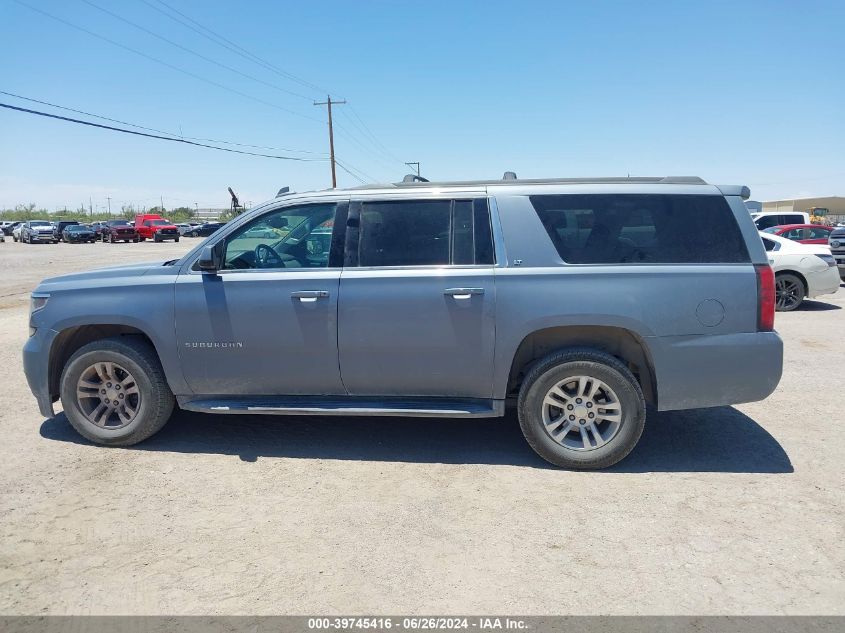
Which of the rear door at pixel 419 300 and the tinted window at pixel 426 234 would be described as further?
the tinted window at pixel 426 234

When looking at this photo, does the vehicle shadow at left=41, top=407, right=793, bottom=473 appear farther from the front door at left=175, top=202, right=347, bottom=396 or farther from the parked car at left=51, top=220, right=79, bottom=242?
the parked car at left=51, top=220, right=79, bottom=242

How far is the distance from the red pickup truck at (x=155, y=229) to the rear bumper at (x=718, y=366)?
45.8 m

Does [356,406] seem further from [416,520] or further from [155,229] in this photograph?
[155,229]

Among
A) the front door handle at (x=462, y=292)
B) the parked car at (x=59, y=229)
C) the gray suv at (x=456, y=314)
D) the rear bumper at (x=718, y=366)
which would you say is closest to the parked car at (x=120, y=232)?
the parked car at (x=59, y=229)

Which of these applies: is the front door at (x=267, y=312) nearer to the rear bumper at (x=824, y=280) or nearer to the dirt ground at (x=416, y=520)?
the dirt ground at (x=416, y=520)

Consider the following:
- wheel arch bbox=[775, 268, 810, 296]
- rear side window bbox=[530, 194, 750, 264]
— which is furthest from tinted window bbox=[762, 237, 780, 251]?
rear side window bbox=[530, 194, 750, 264]

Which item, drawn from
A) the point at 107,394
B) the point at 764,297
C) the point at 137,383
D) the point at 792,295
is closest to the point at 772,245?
the point at 792,295

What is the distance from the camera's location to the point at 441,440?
495 cm

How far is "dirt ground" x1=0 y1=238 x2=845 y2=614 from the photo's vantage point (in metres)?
2.95

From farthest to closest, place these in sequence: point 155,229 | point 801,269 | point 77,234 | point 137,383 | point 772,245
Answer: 1. point 155,229
2. point 77,234
3. point 772,245
4. point 801,269
5. point 137,383

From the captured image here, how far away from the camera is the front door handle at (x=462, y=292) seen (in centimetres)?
427

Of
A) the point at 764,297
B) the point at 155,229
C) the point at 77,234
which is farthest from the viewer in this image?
the point at 155,229

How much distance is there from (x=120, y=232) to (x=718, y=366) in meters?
46.1
